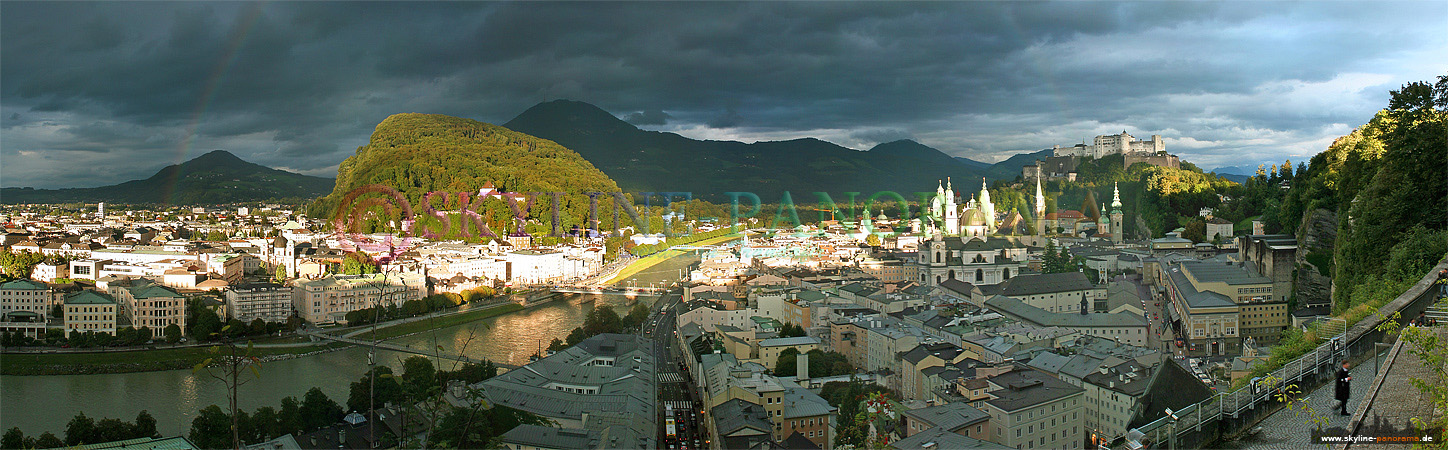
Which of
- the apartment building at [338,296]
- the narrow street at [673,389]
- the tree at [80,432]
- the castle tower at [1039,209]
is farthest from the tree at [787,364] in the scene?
the castle tower at [1039,209]

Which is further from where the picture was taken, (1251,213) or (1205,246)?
(1251,213)

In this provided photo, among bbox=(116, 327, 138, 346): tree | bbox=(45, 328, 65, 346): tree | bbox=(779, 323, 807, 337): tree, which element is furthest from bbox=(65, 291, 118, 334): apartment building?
bbox=(779, 323, 807, 337): tree

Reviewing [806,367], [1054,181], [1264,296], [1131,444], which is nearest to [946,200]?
[1054,181]

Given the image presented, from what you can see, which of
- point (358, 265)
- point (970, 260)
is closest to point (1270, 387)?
point (970, 260)

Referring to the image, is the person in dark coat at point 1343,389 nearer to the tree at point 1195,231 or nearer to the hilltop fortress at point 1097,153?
the tree at point 1195,231

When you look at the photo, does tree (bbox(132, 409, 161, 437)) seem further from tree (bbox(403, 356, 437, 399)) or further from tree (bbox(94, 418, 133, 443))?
tree (bbox(403, 356, 437, 399))

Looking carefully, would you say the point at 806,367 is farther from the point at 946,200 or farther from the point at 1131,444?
the point at 946,200
